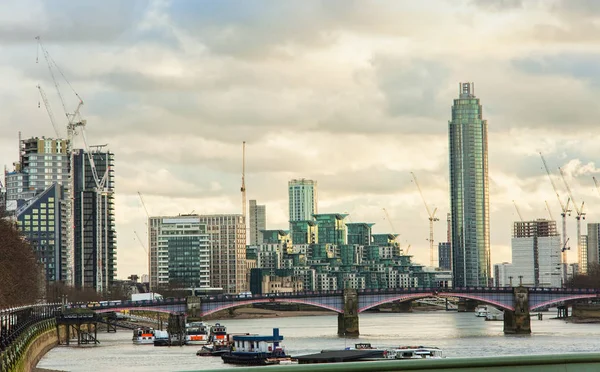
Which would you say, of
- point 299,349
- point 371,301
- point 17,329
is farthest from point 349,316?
point 17,329

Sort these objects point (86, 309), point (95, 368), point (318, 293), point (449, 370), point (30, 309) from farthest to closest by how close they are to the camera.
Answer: point (318, 293) < point (86, 309) < point (30, 309) < point (95, 368) < point (449, 370)

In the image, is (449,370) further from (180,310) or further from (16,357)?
(180,310)

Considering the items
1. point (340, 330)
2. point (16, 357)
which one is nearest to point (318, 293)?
point (340, 330)

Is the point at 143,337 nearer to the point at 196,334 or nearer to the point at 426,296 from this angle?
the point at 196,334

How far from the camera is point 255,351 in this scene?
109125mm

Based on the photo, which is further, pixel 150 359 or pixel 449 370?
pixel 150 359

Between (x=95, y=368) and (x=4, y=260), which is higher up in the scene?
(x=4, y=260)

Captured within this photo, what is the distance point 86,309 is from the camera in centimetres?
15612

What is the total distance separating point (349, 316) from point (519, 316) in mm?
21477

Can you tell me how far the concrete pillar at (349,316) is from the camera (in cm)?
15725

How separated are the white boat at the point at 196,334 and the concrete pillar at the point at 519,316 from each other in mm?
38259

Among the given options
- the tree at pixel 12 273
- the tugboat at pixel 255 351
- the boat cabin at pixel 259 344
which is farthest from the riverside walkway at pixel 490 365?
the boat cabin at pixel 259 344

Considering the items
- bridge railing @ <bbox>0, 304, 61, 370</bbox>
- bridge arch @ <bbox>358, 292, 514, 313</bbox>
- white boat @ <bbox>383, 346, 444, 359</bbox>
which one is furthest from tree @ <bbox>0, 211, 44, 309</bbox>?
bridge arch @ <bbox>358, 292, 514, 313</bbox>

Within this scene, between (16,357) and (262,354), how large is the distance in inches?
1601
